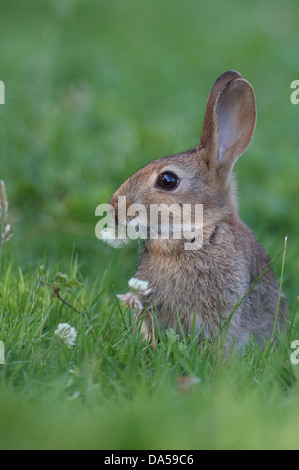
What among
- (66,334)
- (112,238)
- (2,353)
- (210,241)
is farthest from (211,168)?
(2,353)

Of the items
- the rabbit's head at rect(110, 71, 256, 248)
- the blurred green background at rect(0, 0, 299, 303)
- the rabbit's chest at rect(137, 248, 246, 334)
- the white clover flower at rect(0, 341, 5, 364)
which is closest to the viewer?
the white clover flower at rect(0, 341, 5, 364)

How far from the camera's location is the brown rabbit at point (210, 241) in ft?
12.6

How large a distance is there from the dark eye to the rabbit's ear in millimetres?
260

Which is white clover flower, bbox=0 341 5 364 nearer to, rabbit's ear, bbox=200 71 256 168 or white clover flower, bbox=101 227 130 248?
white clover flower, bbox=101 227 130 248

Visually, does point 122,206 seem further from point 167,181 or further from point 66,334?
point 66,334

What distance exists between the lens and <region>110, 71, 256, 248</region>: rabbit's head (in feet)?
12.9

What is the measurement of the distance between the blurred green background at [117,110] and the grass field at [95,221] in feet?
0.07

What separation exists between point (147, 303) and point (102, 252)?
5.23 feet

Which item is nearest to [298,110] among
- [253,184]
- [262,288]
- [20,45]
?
[253,184]

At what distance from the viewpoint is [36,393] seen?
3117mm

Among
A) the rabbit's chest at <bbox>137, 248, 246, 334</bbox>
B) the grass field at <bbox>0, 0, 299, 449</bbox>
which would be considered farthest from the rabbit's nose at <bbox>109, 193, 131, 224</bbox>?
the grass field at <bbox>0, 0, 299, 449</bbox>

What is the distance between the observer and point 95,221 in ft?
19.4

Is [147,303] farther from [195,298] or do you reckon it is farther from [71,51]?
[71,51]

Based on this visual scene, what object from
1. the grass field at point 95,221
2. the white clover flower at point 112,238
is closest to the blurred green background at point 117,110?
the grass field at point 95,221
